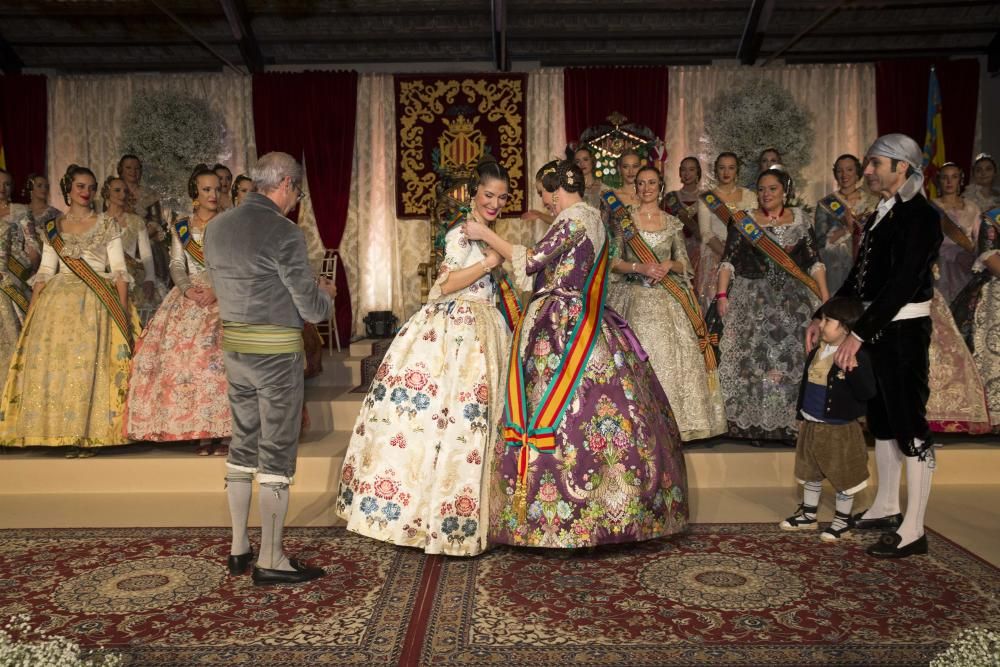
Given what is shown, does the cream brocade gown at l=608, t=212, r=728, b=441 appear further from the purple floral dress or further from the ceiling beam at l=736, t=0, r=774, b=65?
the ceiling beam at l=736, t=0, r=774, b=65

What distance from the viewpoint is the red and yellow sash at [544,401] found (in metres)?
3.36

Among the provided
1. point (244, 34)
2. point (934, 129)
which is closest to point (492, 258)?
point (244, 34)

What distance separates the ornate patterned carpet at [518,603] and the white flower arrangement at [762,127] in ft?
17.4

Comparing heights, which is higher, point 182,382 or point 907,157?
point 907,157

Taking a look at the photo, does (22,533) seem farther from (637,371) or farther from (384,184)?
(384,184)

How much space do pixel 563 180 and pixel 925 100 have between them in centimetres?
677

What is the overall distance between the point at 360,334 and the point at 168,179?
2.40m

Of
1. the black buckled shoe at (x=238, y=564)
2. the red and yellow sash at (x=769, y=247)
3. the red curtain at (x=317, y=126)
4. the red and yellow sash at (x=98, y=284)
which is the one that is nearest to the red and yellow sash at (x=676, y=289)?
the red and yellow sash at (x=769, y=247)

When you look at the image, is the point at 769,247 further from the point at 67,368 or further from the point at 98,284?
the point at 67,368

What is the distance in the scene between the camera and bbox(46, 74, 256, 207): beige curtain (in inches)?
356

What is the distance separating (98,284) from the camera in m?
5.04

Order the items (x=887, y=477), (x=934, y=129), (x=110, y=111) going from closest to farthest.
Answer: (x=887, y=477) < (x=934, y=129) < (x=110, y=111)

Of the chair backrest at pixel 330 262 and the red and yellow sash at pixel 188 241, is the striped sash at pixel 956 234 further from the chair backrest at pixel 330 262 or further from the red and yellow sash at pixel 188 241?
the chair backrest at pixel 330 262

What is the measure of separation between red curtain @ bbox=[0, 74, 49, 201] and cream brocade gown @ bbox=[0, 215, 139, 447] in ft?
15.4
